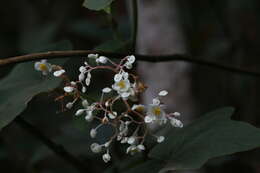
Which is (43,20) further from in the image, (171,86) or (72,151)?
(171,86)

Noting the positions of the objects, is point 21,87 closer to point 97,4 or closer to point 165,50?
point 97,4

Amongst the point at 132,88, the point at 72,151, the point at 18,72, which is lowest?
the point at 72,151

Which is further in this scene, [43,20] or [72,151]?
[43,20]

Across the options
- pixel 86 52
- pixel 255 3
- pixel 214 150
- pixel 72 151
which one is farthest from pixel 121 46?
pixel 255 3

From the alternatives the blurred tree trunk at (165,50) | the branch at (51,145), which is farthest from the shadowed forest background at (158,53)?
the branch at (51,145)

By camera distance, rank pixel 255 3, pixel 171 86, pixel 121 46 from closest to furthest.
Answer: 1. pixel 121 46
2. pixel 171 86
3. pixel 255 3

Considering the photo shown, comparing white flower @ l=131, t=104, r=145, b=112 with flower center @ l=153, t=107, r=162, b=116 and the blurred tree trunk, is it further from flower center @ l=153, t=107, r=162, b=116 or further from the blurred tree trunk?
the blurred tree trunk

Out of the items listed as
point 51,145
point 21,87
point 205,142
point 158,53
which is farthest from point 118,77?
point 158,53
